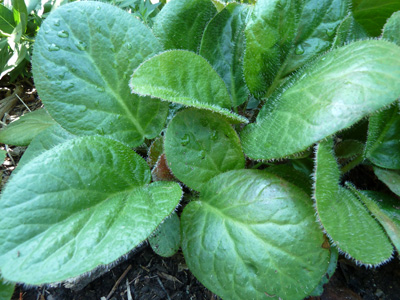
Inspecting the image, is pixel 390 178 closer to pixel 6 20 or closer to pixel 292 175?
pixel 292 175

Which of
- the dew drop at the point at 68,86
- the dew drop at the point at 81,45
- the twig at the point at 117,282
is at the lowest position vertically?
the twig at the point at 117,282

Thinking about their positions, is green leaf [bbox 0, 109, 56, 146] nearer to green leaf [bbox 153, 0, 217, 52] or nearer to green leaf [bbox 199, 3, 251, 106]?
green leaf [bbox 153, 0, 217, 52]

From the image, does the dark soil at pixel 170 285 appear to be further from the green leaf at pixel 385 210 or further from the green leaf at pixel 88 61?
the green leaf at pixel 88 61

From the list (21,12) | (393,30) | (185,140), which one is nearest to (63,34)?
(185,140)

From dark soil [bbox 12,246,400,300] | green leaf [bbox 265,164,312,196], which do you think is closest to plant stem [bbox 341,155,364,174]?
green leaf [bbox 265,164,312,196]

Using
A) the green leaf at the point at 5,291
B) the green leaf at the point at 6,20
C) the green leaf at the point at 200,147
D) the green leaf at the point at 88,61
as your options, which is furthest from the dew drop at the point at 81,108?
the green leaf at the point at 6,20

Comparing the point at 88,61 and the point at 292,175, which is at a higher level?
the point at 88,61
